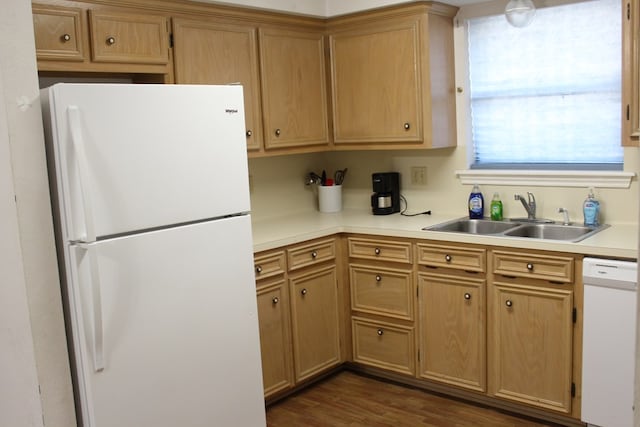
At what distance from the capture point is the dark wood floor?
3219 mm

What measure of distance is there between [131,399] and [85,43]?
1519 millimetres

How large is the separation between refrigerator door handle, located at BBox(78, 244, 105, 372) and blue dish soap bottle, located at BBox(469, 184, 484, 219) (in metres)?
2.21

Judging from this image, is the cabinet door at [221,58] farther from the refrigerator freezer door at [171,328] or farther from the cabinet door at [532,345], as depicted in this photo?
the cabinet door at [532,345]

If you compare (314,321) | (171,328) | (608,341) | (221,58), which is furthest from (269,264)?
(608,341)

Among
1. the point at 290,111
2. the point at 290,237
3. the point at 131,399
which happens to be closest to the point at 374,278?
the point at 290,237

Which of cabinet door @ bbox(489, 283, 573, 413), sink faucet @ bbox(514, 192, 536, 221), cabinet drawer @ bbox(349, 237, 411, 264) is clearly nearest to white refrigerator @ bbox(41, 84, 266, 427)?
cabinet drawer @ bbox(349, 237, 411, 264)

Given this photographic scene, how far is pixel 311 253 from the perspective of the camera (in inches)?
140

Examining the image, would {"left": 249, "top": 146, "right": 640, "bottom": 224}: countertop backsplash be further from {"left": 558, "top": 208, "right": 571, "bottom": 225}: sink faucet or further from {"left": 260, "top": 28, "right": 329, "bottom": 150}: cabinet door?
{"left": 260, "top": 28, "right": 329, "bottom": 150}: cabinet door

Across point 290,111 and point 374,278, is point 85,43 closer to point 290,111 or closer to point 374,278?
point 290,111

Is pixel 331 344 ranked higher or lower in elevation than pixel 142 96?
lower

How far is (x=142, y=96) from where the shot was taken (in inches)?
89.8

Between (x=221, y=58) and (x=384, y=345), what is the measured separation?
1.77 m

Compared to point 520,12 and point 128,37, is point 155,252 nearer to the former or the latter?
point 128,37

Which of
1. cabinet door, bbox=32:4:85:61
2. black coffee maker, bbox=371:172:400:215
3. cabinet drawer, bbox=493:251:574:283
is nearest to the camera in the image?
cabinet door, bbox=32:4:85:61
